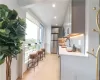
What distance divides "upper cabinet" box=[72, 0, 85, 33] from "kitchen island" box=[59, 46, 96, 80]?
0.74 meters

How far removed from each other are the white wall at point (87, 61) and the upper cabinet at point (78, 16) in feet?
1.08

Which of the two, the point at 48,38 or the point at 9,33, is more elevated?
the point at 48,38

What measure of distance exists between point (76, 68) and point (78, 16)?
1298 millimetres

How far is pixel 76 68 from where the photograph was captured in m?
2.98

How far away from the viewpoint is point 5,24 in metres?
1.82

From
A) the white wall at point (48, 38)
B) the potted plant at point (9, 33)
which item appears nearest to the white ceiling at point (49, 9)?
the potted plant at point (9, 33)

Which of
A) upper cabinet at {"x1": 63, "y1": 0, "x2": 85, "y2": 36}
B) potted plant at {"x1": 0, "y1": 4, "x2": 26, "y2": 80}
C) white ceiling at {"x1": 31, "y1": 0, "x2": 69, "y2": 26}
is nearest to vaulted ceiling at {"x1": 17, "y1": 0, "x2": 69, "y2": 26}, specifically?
white ceiling at {"x1": 31, "y1": 0, "x2": 69, "y2": 26}

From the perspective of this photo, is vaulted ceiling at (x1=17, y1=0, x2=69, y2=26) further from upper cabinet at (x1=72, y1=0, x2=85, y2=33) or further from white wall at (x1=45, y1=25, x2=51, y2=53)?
white wall at (x1=45, y1=25, x2=51, y2=53)

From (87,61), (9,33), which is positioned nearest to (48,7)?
(87,61)

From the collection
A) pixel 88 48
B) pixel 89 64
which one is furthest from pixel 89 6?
pixel 89 64

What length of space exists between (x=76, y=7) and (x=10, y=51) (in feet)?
7.16

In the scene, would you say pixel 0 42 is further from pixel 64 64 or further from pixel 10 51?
pixel 64 64

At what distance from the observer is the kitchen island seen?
290 cm

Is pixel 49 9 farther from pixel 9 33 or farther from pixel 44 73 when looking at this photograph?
pixel 9 33
